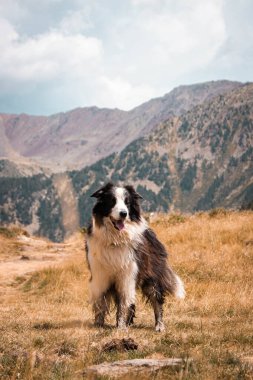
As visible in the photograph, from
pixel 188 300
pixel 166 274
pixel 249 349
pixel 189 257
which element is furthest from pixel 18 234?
pixel 249 349

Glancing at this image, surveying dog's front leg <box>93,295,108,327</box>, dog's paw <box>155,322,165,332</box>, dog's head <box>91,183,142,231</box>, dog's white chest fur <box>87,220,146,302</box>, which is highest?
dog's head <box>91,183,142,231</box>

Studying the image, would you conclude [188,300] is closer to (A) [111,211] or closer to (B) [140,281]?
(B) [140,281]

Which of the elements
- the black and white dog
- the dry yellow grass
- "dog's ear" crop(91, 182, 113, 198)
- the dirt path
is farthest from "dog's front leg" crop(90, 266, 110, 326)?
the dirt path

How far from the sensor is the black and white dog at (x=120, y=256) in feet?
28.6

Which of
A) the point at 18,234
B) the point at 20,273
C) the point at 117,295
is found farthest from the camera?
the point at 18,234

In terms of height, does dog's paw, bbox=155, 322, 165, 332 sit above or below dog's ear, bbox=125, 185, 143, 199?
below

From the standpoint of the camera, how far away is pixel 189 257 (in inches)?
645

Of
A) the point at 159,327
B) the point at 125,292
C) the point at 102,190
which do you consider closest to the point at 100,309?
the point at 125,292

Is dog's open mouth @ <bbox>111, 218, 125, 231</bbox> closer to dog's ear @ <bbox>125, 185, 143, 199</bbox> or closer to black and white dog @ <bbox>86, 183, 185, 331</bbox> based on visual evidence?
black and white dog @ <bbox>86, 183, 185, 331</bbox>

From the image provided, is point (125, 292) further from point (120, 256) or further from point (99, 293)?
point (120, 256)

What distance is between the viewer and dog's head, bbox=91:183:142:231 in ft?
27.7

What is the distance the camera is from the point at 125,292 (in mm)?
8867

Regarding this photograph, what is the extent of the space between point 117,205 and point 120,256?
972mm

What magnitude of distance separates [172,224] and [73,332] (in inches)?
647
